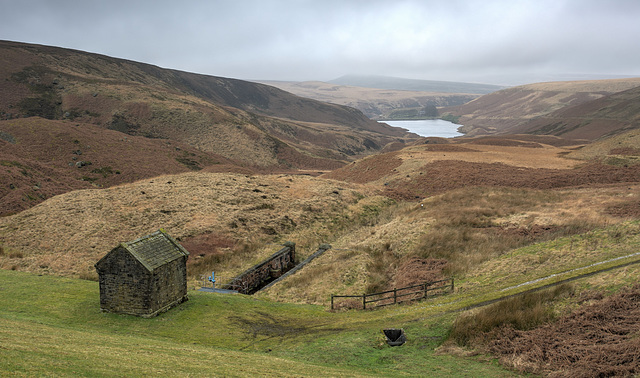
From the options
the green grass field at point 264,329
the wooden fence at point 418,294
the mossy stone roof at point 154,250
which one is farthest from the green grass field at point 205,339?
the mossy stone roof at point 154,250

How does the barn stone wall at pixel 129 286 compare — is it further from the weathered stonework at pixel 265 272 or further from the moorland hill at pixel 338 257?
the weathered stonework at pixel 265 272

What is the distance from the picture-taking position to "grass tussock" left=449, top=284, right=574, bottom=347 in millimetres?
13867

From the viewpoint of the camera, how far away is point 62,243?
33375 mm

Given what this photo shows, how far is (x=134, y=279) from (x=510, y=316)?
52.4 ft

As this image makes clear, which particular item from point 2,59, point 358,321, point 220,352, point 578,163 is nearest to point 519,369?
point 358,321

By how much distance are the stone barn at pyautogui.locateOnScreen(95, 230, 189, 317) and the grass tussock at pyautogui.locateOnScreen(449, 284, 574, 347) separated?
43.2 feet

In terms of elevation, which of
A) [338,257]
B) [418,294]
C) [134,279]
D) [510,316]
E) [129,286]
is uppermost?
[510,316]

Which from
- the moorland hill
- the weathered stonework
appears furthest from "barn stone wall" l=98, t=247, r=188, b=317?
the weathered stonework

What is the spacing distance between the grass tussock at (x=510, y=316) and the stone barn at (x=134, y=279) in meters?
13.2

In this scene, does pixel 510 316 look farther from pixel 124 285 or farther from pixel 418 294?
pixel 124 285

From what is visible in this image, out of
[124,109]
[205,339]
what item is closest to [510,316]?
[205,339]

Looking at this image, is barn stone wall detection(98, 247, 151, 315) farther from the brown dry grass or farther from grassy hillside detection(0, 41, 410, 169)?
grassy hillside detection(0, 41, 410, 169)

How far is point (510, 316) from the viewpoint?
14062 millimetres

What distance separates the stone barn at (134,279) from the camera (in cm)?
1847
